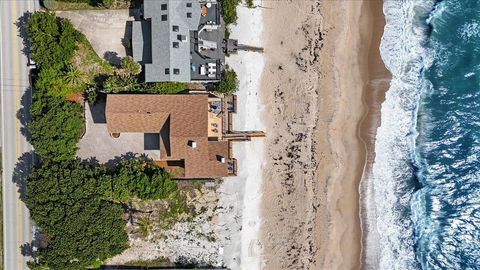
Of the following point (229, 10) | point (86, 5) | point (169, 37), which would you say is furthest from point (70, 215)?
point (229, 10)

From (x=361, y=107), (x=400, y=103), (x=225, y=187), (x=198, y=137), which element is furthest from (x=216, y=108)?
(x=400, y=103)

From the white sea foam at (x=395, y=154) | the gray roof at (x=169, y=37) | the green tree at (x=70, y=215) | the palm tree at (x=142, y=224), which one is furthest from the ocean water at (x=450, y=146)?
the green tree at (x=70, y=215)

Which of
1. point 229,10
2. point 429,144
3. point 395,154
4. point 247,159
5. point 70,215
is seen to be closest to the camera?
point 70,215

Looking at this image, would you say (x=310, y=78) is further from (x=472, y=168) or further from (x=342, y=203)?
(x=472, y=168)

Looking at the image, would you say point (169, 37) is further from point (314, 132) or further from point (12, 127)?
point (12, 127)

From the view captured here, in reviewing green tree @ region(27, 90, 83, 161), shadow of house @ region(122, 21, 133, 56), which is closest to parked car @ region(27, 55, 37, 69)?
green tree @ region(27, 90, 83, 161)

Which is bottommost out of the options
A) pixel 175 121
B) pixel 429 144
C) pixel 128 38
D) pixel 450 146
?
pixel 450 146

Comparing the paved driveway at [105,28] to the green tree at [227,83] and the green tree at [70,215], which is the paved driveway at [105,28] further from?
the green tree at [70,215]
